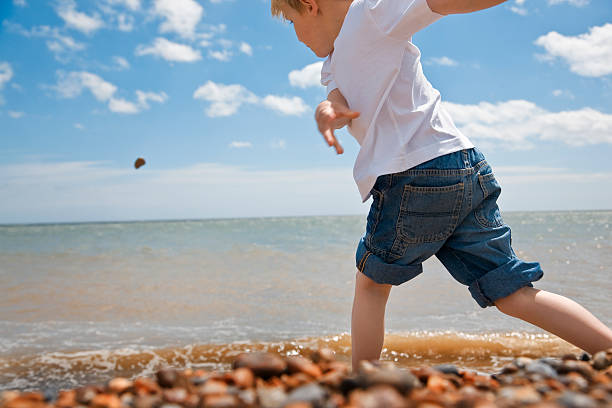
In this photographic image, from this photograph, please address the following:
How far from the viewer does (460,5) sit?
1.45 m

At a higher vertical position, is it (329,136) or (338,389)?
(329,136)

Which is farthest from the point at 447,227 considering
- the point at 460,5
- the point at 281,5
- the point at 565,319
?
the point at 281,5

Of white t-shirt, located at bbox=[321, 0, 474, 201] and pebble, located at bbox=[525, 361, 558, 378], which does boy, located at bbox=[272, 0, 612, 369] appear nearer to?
white t-shirt, located at bbox=[321, 0, 474, 201]

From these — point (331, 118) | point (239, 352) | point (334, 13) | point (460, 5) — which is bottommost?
point (239, 352)

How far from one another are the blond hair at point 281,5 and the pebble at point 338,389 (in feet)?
4.12

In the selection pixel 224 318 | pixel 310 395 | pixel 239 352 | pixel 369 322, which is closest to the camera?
pixel 310 395

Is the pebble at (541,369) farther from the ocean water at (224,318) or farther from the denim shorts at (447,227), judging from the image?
the ocean water at (224,318)

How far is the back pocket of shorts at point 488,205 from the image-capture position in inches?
64.9

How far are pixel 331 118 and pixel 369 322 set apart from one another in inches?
29.5

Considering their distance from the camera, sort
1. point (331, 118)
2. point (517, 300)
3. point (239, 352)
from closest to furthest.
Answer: point (331, 118) < point (517, 300) < point (239, 352)

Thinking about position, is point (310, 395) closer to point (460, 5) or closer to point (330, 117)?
point (330, 117)

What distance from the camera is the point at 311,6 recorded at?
1.80 metres

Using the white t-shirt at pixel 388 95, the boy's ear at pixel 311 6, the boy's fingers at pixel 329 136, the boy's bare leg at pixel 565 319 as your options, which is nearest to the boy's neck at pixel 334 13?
the boy's ear at pixel 311 6

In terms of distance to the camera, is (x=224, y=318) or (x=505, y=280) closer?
(x=505, y=280)
